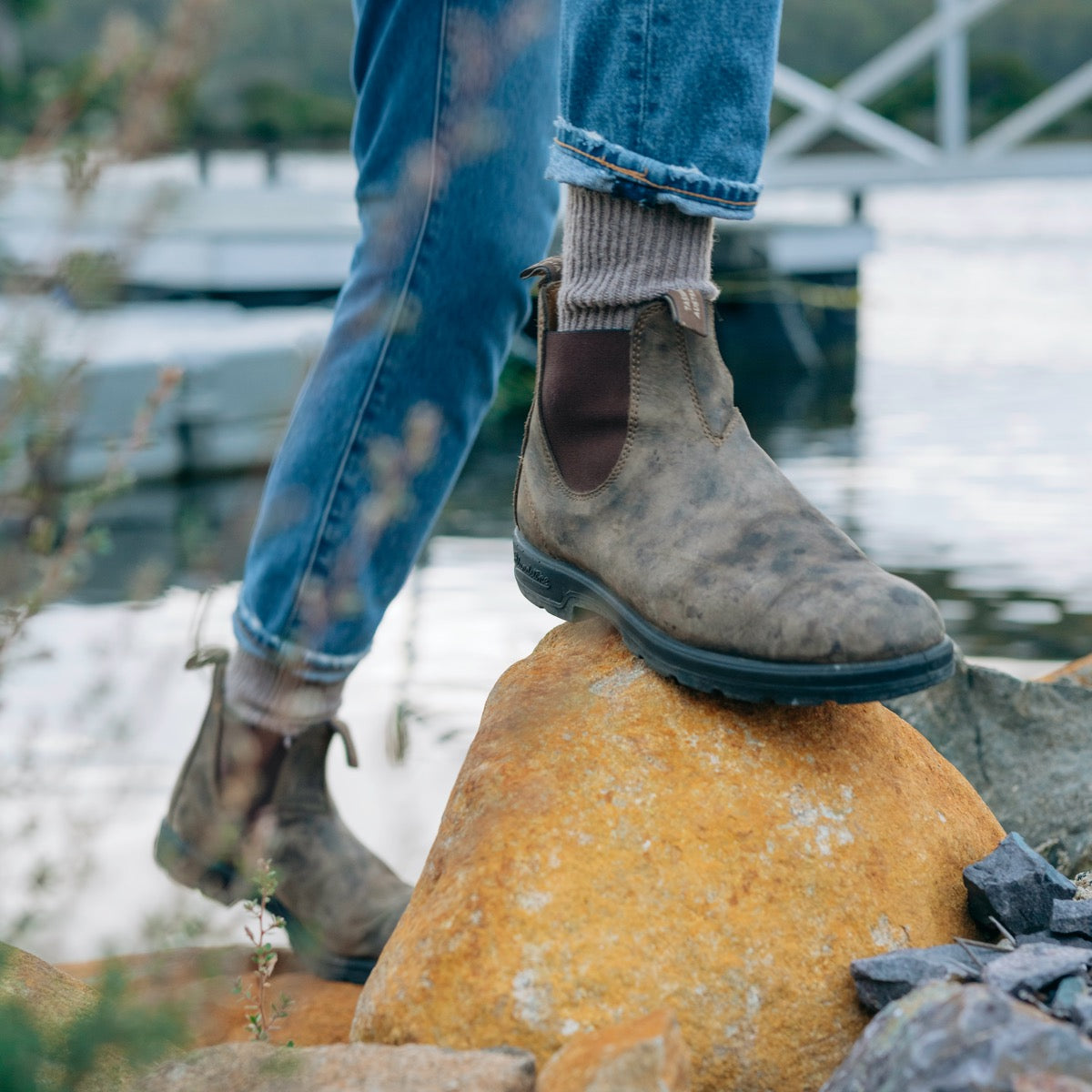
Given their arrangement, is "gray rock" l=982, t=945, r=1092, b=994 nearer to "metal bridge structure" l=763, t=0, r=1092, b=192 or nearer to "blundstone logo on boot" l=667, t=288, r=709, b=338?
"blundstone logo on boot" l=667, t=288, r=709, b=338

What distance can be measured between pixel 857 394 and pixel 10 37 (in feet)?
26.5

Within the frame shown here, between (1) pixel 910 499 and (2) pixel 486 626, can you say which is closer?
(2) pixel 486 626

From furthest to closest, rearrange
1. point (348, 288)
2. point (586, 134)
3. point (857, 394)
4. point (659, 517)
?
point (857, 394), point (348, 288), point (659, 517), point (586, 134)

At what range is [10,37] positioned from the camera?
2.84 feet

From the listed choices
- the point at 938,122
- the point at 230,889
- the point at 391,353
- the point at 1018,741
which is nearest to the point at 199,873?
the point at 230,889

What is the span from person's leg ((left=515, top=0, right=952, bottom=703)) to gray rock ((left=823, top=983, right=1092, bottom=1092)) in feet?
1.19

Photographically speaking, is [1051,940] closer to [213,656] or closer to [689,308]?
[689,308]

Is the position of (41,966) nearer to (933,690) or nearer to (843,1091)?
(843,1091)

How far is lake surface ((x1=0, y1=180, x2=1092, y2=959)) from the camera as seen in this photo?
3.34ft

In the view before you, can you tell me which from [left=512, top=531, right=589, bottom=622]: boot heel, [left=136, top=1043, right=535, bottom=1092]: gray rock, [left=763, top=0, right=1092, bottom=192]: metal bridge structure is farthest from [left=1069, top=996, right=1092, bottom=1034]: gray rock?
[left=763, top=0, right=1092, bottom=192]: metal bridge structure

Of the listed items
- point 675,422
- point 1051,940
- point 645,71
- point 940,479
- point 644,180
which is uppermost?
point 645,71

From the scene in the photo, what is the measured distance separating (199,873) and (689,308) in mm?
987

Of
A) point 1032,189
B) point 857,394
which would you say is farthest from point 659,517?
point 1032,189

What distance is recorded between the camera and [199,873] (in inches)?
70.4
